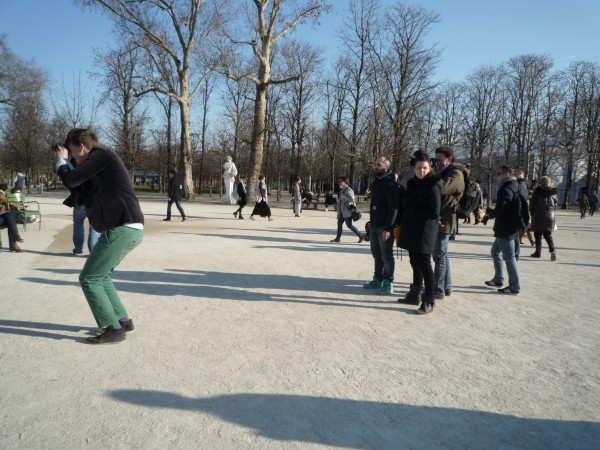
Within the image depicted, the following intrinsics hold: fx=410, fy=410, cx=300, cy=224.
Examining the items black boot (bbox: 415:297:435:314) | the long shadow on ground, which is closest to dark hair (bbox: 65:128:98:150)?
the long shadow on ground

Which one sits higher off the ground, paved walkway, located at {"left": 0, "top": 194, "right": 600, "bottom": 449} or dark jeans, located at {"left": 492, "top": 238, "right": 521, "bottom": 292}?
dark jeans, located at {"left": 492, "top": 238, "right": 521, "bottom": 292}

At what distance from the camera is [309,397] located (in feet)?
9.84

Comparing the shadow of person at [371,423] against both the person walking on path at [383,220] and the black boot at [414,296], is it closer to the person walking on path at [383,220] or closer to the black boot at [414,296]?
the black boot at [414,296]

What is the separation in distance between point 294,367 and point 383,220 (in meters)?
3.16

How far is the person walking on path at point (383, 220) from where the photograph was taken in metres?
5.80

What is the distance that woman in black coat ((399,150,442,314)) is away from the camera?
4883 millimetres

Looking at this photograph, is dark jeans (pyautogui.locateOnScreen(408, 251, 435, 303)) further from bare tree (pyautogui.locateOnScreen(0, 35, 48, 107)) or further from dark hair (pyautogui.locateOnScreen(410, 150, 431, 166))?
bare tree (pyautogui.locateOnScreen(0, 35, 48, 107))

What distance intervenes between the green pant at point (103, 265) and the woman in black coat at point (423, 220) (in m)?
3.06

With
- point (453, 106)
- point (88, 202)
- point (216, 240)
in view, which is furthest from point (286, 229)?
point (453, 106)

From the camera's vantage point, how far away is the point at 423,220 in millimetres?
4910

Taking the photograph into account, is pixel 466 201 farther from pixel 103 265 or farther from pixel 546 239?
pixel 546 239

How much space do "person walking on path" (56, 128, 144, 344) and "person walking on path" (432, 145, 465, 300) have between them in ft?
12.1

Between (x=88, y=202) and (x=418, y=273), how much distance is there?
389cm

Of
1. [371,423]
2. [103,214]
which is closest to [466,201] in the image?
[371,423]
